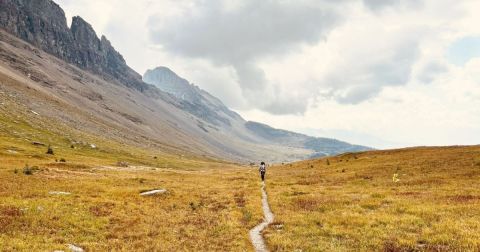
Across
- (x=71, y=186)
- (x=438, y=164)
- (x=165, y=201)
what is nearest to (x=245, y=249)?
(x=165, y=201)

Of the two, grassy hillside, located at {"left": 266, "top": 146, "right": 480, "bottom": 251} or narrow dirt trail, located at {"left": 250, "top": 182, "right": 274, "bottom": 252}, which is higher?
grassy hillside, located at {"left": 266, "top": 146, "right": 480, "bottom": 251}

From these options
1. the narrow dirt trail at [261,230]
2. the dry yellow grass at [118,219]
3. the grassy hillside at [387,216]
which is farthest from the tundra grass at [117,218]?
the grassy hillside at [387,216]

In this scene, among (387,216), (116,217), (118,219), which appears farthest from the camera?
(116,217)

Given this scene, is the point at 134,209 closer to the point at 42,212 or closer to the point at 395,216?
the point at 42,212

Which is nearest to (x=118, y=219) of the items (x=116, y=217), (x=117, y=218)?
(x=117, y=218)

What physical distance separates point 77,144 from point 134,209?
121 metres

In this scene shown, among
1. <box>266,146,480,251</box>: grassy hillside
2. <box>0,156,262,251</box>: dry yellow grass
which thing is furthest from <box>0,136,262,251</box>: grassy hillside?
<box>266,146,480,251</box>: grassy hillside

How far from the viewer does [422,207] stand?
2922cm

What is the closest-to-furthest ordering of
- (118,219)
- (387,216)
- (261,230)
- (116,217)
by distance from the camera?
1. (261,230)
2. (387,216)
3. (118,219)
4. (116,217)

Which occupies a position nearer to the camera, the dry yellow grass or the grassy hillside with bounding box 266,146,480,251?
the grassy hillside with bounding box 266,146,480,251

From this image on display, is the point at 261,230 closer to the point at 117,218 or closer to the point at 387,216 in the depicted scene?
the point at 387,216

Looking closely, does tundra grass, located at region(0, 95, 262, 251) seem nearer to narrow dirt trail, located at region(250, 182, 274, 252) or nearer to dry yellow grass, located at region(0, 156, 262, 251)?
dry yellow grass, located at region(0, 156, 262, 251)

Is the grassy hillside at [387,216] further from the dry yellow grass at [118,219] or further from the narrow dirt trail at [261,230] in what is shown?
the dry yellow grass at [118,219]

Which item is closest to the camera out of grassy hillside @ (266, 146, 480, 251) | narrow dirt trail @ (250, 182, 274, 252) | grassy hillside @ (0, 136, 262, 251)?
grassy hillside @ (266, 146, 480, 251)
